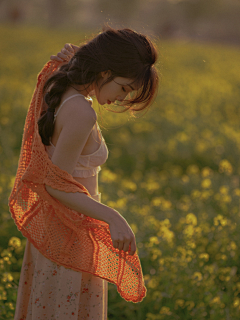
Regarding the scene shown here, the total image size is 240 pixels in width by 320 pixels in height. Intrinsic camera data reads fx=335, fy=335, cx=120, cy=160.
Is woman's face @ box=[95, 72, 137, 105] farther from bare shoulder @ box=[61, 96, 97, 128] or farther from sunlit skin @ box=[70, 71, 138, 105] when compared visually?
bare shoulder @ box=[61, 96, 97, 128]

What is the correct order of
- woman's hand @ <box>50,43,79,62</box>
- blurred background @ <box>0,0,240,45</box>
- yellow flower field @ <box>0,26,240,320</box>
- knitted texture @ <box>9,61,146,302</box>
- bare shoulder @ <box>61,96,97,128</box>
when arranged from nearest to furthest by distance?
bare shoulder @ <box>61,96,97,128</box>
knitted texture @ <box>9,61,146,302</box>
woman's hand @ <box>50,43,79,62</box>
yellow flower field @ <box>0,26,240,320</box>
blurred background @ <box>0,0,240,45</box>

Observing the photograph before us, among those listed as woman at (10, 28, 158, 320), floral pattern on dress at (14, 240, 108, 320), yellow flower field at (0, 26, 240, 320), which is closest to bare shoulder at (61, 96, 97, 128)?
woman at (10, 28, 158, 320)

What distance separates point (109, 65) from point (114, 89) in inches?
3.9

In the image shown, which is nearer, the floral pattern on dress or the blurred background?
the floral pattern on dress

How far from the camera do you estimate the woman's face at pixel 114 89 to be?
1336 mm

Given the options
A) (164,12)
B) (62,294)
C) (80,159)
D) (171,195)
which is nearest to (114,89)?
(80,159)

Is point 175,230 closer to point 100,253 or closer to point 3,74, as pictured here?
point 100,253

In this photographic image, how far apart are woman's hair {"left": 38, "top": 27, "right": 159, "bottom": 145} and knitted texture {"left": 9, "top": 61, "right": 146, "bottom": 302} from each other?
0.42 feet

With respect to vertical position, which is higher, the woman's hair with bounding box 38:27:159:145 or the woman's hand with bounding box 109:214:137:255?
the woman's hair with bounding box 38:27:159:145

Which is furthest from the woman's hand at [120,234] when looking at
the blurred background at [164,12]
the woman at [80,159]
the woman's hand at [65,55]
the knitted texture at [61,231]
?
the blurred background at [164,12]

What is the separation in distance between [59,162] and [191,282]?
1.35 m

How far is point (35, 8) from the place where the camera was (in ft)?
250

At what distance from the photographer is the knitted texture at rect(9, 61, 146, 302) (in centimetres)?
137

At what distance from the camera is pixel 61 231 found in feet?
4.77
